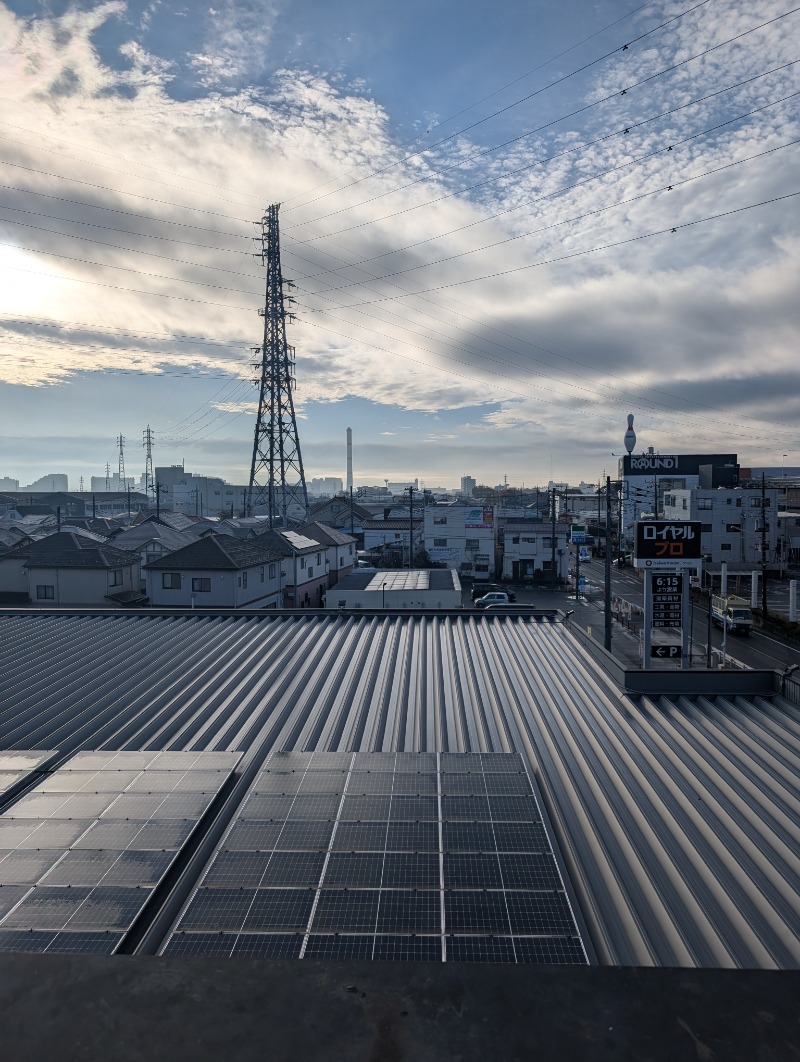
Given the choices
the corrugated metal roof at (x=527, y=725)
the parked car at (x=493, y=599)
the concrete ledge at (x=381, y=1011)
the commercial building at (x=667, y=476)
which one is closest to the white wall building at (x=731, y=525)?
the commercial building at (x=667, y=476)

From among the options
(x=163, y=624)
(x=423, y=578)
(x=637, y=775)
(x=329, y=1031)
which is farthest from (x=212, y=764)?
(x=423, y=578)

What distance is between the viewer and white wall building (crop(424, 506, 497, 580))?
138ft

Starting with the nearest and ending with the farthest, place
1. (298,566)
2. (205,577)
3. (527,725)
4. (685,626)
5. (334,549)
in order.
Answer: (527,725), (685,626), (205,577), (298,566), (334,549)

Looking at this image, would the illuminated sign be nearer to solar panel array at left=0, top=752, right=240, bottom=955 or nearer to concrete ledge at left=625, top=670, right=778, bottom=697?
concrete ledge at left=625, top=670, right=778, bottom=697

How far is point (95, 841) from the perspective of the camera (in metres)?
5.23

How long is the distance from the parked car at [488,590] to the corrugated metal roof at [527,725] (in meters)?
20.2

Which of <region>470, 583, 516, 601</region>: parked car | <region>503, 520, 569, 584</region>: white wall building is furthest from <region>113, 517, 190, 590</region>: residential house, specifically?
<region>503, 520, 569, 584</region>: white wall building

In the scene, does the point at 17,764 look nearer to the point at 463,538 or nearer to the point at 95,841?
the point at 95,841

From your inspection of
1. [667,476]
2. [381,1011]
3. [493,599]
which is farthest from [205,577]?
[667,476]

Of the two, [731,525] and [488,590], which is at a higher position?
[731,525]

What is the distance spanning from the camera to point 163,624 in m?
13.9

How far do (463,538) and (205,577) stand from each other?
21427mm

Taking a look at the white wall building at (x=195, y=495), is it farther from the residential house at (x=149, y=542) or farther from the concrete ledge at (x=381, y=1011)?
the concrete ledge at (x=381, y=1011)

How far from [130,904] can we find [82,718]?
185 inches
